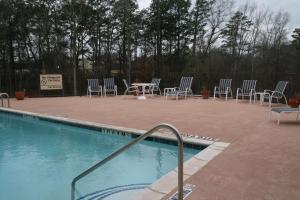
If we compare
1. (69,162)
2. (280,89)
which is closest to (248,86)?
(280,89)

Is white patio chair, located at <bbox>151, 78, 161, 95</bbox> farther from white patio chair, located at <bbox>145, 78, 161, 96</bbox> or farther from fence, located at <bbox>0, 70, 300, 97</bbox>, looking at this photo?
fence, located at <bbox>0, 70, 300, 97</bbox>

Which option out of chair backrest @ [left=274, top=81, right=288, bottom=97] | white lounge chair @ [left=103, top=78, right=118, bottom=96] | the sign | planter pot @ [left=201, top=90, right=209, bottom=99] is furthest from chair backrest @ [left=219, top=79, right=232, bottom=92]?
the sign

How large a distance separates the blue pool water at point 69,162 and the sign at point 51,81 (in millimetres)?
6292

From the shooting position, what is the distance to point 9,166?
464 centimetres

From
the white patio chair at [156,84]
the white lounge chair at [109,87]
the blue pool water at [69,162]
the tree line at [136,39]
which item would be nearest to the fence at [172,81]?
the tree line at [136,39]

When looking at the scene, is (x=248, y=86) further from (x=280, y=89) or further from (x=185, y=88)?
(x=185, y=88)

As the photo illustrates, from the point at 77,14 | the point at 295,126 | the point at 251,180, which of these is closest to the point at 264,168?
the point at 251,180

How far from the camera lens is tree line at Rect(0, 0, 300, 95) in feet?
47.0

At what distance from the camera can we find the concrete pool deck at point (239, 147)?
2.74 meters

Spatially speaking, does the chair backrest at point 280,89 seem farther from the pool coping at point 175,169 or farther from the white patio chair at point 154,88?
the pool coping at point 175,169

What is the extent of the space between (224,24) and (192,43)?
214 centimetres

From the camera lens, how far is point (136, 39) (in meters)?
17.1

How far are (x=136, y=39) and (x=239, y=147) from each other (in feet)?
45.1

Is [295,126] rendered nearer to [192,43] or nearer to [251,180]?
[251,180]
